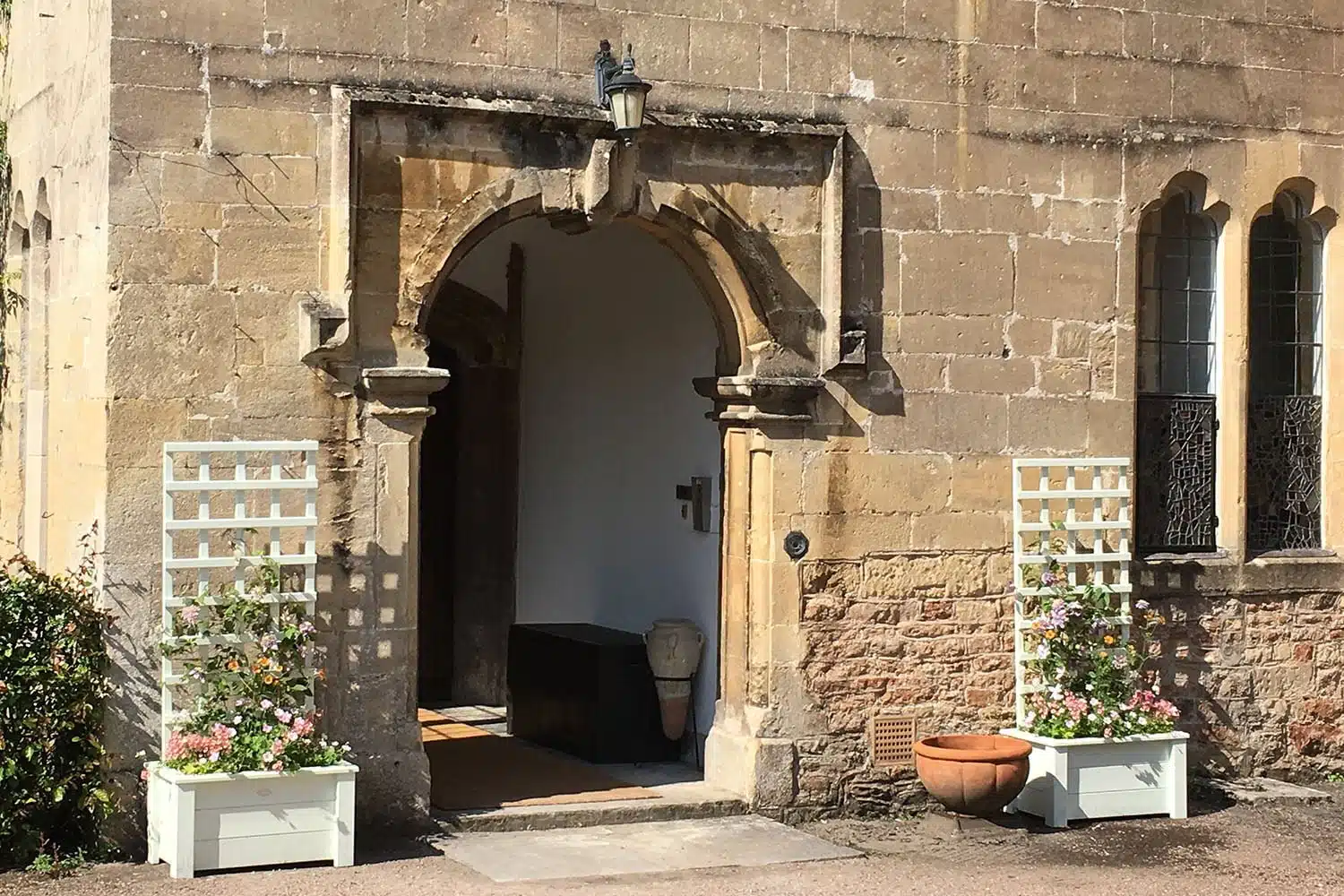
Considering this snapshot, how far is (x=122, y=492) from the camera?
332 inches

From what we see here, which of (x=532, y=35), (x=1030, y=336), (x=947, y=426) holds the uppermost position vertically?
(x=532, y=35)

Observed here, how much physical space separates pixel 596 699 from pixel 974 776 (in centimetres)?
247

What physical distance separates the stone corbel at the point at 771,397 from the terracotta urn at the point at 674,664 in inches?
59.9

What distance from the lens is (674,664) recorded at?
10.8 m

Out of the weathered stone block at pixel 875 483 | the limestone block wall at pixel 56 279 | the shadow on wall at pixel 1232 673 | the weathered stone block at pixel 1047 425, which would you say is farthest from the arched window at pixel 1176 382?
the limestone block wall at pixel 56 279

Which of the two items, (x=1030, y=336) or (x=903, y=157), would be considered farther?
(x=1030, y=336)

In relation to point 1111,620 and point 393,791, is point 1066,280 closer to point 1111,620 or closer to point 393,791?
point 1111,620

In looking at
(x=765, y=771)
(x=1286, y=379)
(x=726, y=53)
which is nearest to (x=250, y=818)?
(x=765, y=771)

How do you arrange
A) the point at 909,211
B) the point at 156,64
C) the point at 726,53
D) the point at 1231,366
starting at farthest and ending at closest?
the point at 1231,366
the point at 909,211
the point at 726,53
the point at 156,64

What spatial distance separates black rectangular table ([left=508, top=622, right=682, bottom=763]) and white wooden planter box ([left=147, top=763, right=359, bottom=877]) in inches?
107

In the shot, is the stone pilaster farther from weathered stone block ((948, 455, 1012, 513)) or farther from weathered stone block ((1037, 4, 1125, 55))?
weathered stone block ((1037, 4, 1125, 55))

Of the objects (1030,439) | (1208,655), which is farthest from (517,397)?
(1208,655)

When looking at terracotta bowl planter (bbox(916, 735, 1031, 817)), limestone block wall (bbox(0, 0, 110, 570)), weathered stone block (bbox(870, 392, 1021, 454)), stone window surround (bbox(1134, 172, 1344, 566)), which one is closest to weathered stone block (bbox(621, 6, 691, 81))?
weathered stone block (bbox(870, 392, 1021, 454))

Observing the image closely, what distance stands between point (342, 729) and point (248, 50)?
2994mm
